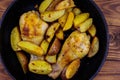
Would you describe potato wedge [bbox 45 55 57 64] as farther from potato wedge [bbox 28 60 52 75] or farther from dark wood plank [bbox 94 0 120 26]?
dark wood plank [bbox 94 0 120 26]

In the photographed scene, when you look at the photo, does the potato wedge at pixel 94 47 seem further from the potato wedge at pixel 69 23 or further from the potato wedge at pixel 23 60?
the potato wedge at pixel 23 60

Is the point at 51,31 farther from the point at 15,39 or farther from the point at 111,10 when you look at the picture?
the point at 111,10

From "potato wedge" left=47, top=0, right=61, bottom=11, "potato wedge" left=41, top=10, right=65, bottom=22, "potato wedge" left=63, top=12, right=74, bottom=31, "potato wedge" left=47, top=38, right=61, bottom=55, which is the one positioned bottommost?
"potato wedge" left=47, top=38, right=61, bottom=55

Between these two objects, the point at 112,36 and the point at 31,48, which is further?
the point at 112,36

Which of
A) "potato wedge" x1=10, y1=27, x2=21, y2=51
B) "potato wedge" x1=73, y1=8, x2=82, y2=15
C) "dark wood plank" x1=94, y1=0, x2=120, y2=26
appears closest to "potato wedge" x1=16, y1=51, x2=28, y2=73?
"potato wedge" x1=10, y1=27, x2=21, y2=51

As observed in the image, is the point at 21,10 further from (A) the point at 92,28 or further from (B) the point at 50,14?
(A) the point at 92,28

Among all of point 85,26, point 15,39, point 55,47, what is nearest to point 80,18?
point 85,26

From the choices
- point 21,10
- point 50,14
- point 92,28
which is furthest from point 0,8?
point 92,28
